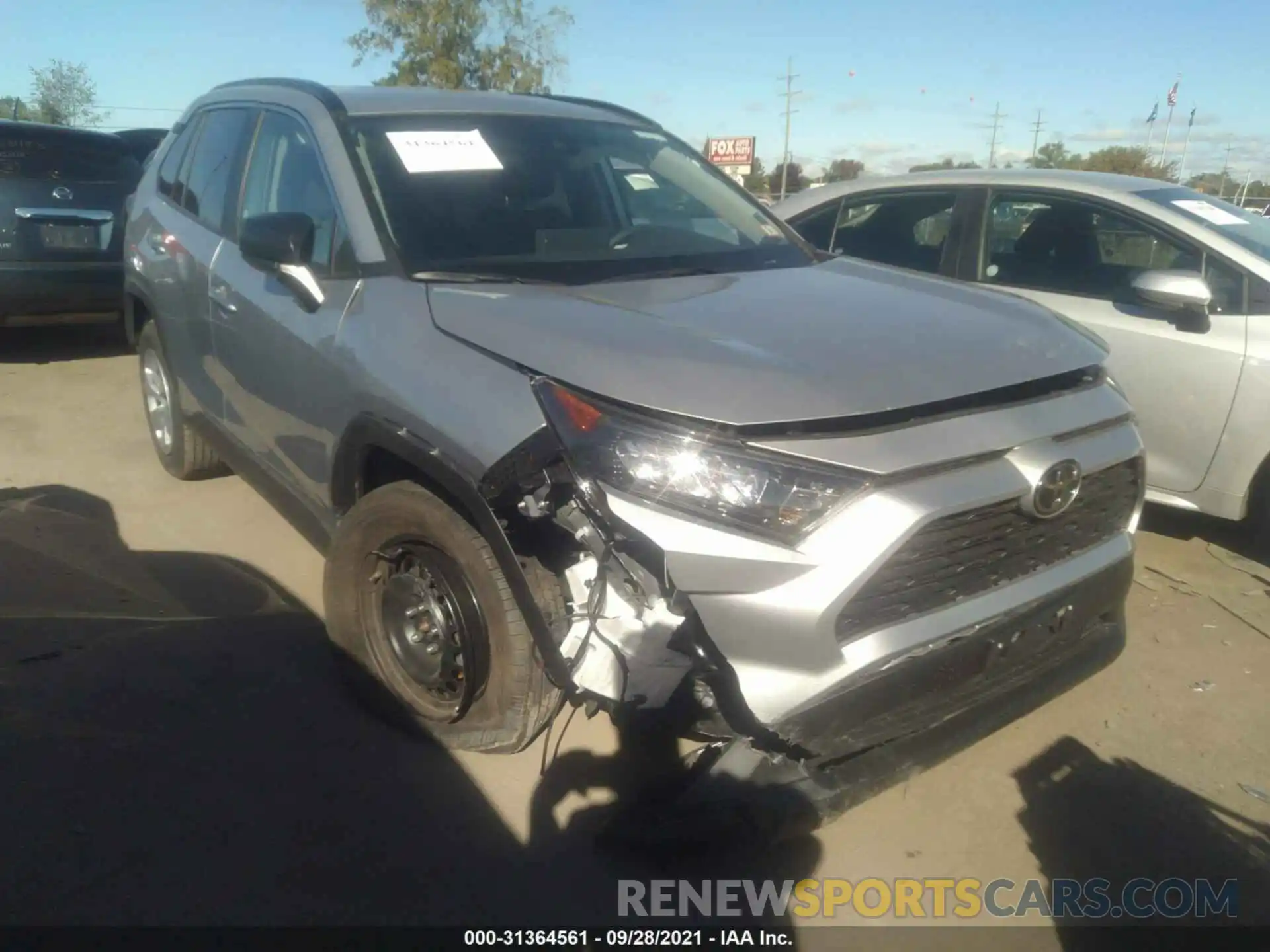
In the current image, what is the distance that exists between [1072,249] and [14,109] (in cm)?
2823

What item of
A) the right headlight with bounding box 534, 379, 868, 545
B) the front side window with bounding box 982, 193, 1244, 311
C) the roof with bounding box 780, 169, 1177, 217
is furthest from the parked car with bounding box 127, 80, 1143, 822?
the roof with bounding box 780, 169, 1177, 217

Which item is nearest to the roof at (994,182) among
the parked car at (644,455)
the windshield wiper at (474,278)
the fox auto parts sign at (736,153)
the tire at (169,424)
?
the parked car at (644,455)

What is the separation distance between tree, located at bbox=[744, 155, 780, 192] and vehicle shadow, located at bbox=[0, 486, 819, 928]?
35694 millimetres

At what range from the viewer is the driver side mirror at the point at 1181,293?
384 cm

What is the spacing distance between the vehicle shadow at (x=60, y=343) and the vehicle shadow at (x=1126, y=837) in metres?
7.86

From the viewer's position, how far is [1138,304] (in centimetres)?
419

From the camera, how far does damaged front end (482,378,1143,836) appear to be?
199cm

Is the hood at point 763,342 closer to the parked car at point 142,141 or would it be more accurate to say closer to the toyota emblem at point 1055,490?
the toyota emblem at point 1055,490

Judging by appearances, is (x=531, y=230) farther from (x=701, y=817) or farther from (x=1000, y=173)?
(x=1000, y=173)

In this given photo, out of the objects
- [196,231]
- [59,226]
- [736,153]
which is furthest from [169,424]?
[736,153]

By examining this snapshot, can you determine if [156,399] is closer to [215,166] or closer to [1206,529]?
[215,166]

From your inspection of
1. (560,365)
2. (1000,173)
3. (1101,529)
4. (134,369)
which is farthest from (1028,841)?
(134,369)

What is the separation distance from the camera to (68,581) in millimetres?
3855

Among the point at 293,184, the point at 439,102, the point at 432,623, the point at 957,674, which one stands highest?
the point at 439,102
